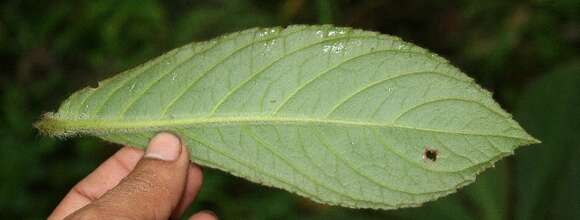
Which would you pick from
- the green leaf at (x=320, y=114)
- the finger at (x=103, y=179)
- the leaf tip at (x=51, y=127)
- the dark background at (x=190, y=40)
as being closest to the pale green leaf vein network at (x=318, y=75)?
the green leaf at (x=320, y=114)

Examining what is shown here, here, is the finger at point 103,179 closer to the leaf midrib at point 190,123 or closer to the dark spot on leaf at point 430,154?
the leaf midrib at point 190,123

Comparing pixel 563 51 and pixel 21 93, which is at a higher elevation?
pixel 563 51

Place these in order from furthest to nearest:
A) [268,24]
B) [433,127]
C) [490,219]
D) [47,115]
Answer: [268,24] < [490,219] < [47,115] < [433,127]

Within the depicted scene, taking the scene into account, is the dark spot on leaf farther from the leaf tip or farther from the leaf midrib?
the leaf tip

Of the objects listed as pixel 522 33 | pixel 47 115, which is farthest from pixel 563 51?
pixel 47 115

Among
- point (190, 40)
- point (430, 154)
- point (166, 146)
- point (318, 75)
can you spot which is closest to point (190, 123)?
point (166, 146)

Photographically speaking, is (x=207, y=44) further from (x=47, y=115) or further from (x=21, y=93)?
(x=21, y=93)

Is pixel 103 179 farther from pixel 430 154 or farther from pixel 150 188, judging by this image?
pixel 430 154

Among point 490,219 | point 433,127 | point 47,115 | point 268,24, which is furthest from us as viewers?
point 268,24
